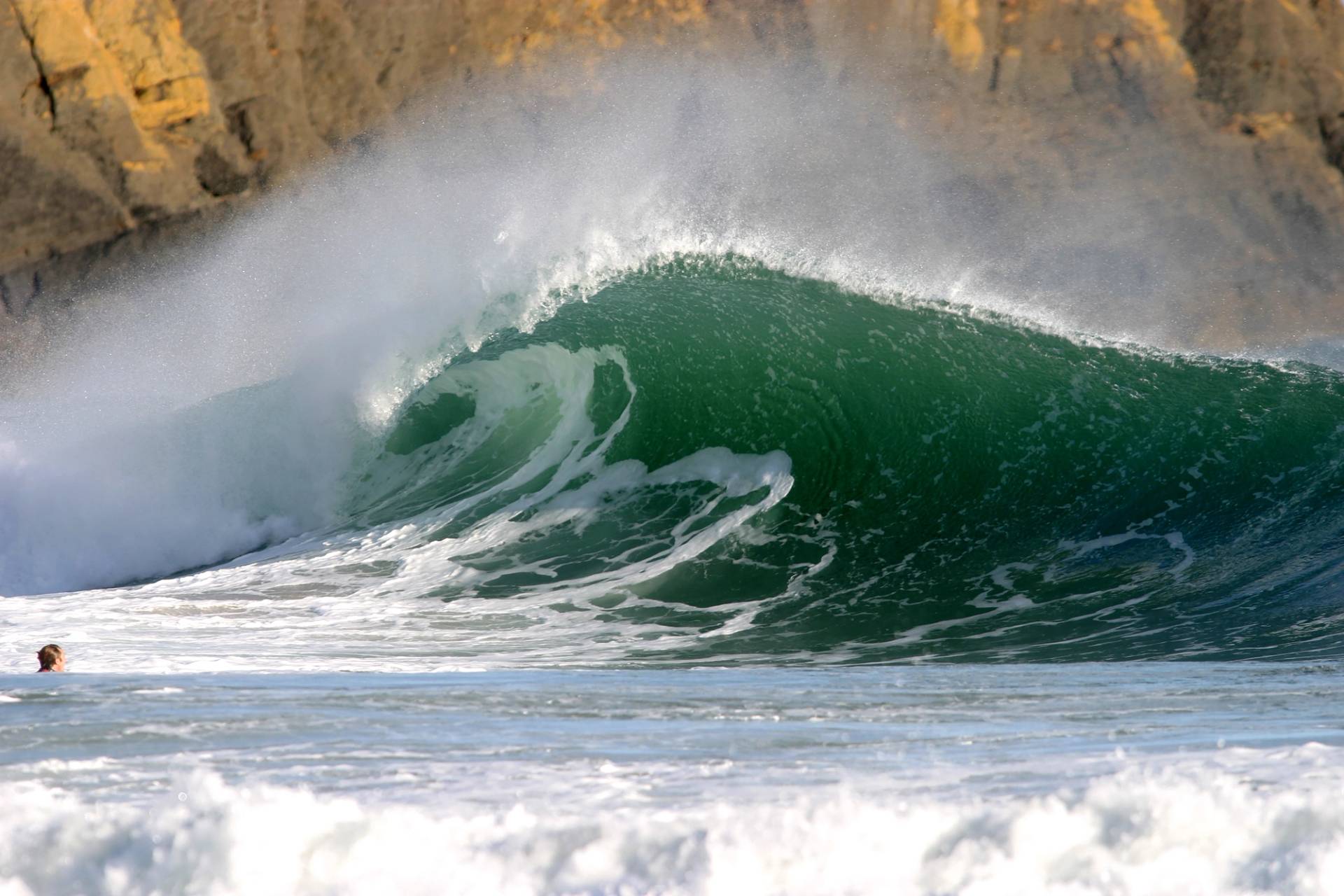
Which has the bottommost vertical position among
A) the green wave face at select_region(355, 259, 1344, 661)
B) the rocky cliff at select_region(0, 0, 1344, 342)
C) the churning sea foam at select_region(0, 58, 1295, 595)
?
the green wave face at select_region(355, 259, 1344, 661)

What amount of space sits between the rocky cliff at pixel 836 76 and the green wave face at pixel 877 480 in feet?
30.1

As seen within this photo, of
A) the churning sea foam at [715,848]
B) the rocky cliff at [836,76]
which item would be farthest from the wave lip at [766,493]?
the rocky cliff at [836,76]

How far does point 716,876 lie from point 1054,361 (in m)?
7.37

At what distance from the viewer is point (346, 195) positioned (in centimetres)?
1511

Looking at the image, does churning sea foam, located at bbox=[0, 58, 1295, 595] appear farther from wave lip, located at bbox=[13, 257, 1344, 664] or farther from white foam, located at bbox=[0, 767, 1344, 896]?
white foam, located at bbox=[0, 767, 1344, 896]

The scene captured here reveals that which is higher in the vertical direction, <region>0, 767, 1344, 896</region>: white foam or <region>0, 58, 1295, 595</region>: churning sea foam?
<region>0, 58, 1295, 595</region>: churning sea foam

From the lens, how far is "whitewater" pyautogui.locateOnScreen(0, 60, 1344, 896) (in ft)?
7.21

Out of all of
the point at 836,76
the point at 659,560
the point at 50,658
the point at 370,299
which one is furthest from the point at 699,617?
the point at 836,76

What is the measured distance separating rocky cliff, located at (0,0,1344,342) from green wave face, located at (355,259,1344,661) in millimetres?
9162

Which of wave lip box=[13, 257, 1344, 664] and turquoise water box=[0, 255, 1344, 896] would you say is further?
wave lip box=[13, 257, 1344, 664]

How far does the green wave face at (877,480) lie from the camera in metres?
6.41

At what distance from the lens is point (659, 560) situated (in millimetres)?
7492

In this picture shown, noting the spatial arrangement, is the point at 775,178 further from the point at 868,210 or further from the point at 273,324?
the point at 273,324

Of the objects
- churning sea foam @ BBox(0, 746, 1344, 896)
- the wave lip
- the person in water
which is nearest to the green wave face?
the wave lip
